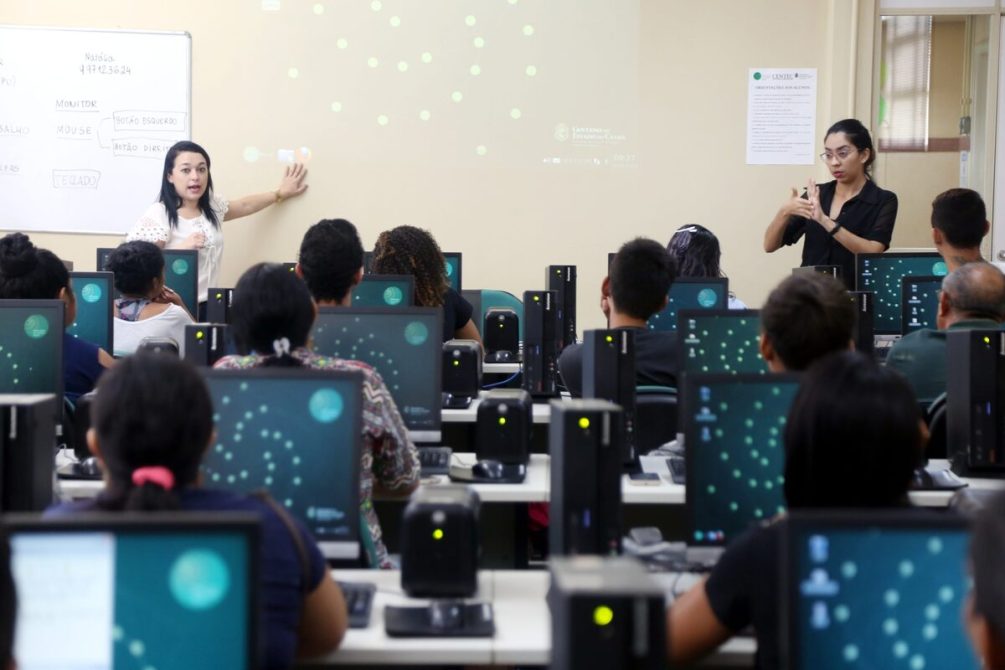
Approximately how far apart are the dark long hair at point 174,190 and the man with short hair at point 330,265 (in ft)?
10.1

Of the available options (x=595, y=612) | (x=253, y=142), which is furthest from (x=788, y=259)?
(x=595, y=612)

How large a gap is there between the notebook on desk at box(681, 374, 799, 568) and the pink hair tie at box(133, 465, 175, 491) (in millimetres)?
1121

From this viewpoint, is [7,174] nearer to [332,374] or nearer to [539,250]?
[539,250]

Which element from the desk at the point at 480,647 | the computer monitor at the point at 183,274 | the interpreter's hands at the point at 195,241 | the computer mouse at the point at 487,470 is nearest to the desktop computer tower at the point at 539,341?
the computer mouse at the point at 487,470

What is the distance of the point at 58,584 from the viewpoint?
1.43 meters

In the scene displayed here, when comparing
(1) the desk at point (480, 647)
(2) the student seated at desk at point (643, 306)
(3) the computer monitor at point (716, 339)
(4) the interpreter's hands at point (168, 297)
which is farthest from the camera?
(4) the interpreter's hands at point (168, 297)

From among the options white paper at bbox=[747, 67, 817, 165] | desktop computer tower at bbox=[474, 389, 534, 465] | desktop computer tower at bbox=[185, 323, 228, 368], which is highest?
white paper at bbox=[747, 67, 817, 165]

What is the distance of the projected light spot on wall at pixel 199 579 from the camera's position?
141 cm

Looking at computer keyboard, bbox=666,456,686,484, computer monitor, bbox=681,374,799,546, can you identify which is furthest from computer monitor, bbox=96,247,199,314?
computer monitor, bbox=681,374,799,546

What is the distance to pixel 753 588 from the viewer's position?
6.08ft

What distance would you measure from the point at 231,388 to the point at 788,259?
17.7ft

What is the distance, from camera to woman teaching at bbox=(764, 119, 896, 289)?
19.8 ft

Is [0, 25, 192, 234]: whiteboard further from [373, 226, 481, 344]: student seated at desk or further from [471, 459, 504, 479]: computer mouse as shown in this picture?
[471, 459, 504, 479]: computer mouse

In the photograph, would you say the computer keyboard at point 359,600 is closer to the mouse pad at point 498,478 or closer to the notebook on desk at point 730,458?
the notebook on desk at point 730,458
